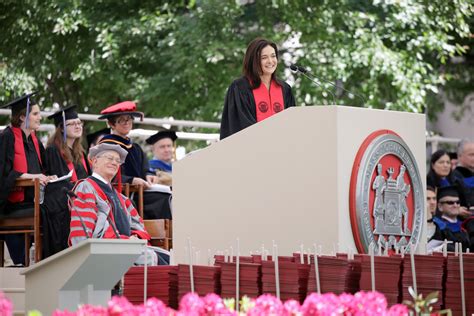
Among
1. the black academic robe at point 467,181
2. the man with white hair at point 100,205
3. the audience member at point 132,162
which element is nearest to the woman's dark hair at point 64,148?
the audience member at point 132,162

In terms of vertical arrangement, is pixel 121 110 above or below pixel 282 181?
above

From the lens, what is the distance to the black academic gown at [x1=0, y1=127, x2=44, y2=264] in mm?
9430

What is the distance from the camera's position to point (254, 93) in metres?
8.40

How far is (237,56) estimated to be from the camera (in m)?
14.9

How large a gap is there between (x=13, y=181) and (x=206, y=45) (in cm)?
545

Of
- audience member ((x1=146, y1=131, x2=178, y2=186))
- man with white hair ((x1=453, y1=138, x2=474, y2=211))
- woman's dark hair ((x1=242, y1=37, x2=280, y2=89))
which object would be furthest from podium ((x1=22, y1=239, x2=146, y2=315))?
man with white hair ((x1=453, y1=138, x2=474, y2=211))

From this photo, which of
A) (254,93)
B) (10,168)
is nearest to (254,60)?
(254,93)

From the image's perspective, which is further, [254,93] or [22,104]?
[22,104]

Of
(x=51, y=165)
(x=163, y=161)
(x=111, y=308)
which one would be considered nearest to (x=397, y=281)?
(x=111, y=308)

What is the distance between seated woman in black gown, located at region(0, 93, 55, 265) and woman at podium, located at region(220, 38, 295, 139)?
174 centimetres

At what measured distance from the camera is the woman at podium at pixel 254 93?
27.2 ft

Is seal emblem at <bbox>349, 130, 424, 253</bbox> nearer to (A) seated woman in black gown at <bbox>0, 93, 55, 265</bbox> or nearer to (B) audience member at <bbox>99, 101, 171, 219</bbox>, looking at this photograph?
(A) seated woman in black gown at <bbox>0, 93, 55, 265</bbox>

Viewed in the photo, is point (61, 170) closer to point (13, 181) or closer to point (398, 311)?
point (13, 181)

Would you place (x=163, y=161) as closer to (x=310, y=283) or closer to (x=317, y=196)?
(x=317, y=196)
